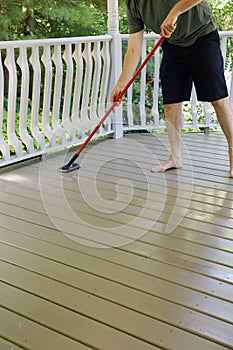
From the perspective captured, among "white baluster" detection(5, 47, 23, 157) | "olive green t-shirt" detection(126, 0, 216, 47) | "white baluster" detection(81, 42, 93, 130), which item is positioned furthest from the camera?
"white baluster" detection(81, 42, 93, 130)

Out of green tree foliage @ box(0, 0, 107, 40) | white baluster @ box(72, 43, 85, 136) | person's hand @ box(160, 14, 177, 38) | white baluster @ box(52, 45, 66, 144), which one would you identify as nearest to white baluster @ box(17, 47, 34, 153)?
white baluster @ box(52, 45, 66, 144)

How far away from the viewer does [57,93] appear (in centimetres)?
394

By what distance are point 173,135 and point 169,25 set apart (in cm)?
96

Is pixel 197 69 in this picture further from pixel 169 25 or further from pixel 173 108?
pixel 169 25

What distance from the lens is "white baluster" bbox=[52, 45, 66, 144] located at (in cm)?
381

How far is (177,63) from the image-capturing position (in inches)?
130

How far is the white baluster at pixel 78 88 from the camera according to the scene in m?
4.02

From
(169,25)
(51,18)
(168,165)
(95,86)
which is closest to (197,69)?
(169,25)

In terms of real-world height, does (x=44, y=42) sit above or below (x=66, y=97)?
above

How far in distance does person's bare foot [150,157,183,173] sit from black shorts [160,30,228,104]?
47cm

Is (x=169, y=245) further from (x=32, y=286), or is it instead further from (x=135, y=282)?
(x=32, y=286)

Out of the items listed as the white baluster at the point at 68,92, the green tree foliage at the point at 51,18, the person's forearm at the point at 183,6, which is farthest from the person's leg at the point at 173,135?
the green tree foliage at the point at 51,18

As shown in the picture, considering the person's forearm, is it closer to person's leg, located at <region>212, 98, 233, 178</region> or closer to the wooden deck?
person's leg, located at <region>212, 98, 233, 178</region>

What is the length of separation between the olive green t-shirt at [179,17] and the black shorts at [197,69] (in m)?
0.06
